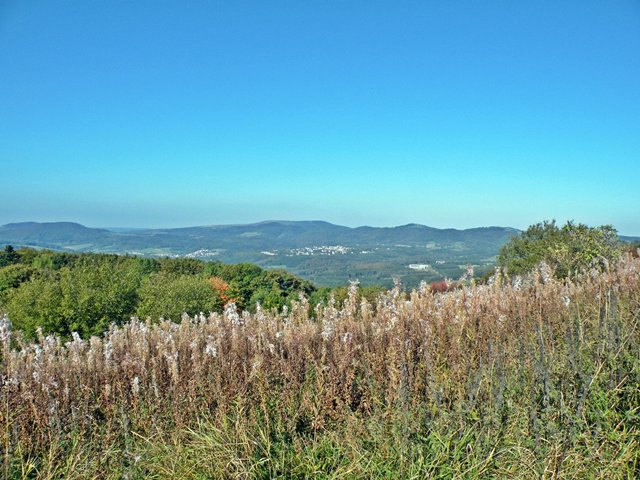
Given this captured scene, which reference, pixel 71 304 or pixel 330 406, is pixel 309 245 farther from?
pixel 330 406

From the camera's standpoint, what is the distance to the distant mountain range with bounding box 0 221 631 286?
89938mm

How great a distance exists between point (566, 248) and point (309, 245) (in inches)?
5202

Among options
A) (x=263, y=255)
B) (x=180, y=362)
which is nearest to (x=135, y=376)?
(x=180, y=362)

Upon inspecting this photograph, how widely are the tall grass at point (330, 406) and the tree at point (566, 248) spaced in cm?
717

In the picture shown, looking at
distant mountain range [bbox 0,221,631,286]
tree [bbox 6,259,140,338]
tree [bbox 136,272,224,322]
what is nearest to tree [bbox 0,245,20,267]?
tree [bbox 6,259,140,338]

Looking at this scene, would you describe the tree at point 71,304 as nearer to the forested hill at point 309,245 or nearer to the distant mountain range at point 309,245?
the forested hill at point 309,245

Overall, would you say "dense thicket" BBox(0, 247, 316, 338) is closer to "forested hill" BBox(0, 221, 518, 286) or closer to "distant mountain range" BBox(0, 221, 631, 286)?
"forested hill" BBox(0, 221, 518, 286)

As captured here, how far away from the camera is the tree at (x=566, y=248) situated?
12.4 metres

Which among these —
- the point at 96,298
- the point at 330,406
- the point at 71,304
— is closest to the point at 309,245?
the point at 96,298

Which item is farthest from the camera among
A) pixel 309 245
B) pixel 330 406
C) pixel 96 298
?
pixel 309 245

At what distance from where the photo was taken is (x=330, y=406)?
162 inches

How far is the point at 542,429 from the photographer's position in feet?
10.5

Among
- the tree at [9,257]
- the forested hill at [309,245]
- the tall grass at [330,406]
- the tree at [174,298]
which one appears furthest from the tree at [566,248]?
the forested hill at [309,245]

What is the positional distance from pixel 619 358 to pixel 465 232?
130m
